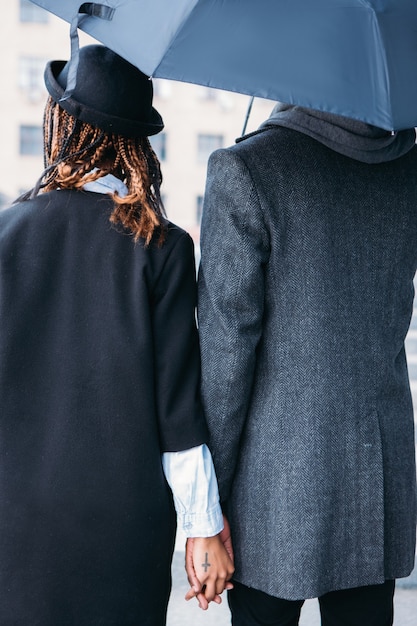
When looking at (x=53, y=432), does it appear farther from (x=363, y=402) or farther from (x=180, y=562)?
(x=180, y=562)

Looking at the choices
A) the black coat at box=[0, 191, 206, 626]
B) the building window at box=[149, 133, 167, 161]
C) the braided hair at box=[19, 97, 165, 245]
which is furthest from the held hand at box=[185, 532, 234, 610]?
the building window at box=[149, 133, 167, 161]

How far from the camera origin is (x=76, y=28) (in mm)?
1427

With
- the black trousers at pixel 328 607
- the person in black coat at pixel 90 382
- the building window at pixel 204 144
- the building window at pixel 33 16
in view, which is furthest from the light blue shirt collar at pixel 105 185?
the building window at pixel 33 16

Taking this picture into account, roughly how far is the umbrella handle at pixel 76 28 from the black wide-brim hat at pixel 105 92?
0.24 ft

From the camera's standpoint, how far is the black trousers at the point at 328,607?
1.71 metres

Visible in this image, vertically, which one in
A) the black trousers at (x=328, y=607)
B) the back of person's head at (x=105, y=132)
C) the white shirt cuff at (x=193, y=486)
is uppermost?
the back of person's head at (x=105, y=132)

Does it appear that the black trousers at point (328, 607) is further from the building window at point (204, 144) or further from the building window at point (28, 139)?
the building window at point (204, 144)

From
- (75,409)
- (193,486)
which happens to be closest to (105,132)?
(75,409)

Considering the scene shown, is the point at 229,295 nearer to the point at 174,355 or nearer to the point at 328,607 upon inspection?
the point at 174,355

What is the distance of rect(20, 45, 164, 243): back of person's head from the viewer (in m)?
1.53

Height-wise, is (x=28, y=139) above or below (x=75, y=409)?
below

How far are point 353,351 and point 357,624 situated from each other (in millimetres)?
578

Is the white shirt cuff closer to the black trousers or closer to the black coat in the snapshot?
the black coat

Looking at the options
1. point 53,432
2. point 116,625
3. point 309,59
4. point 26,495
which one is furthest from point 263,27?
point 116,625
